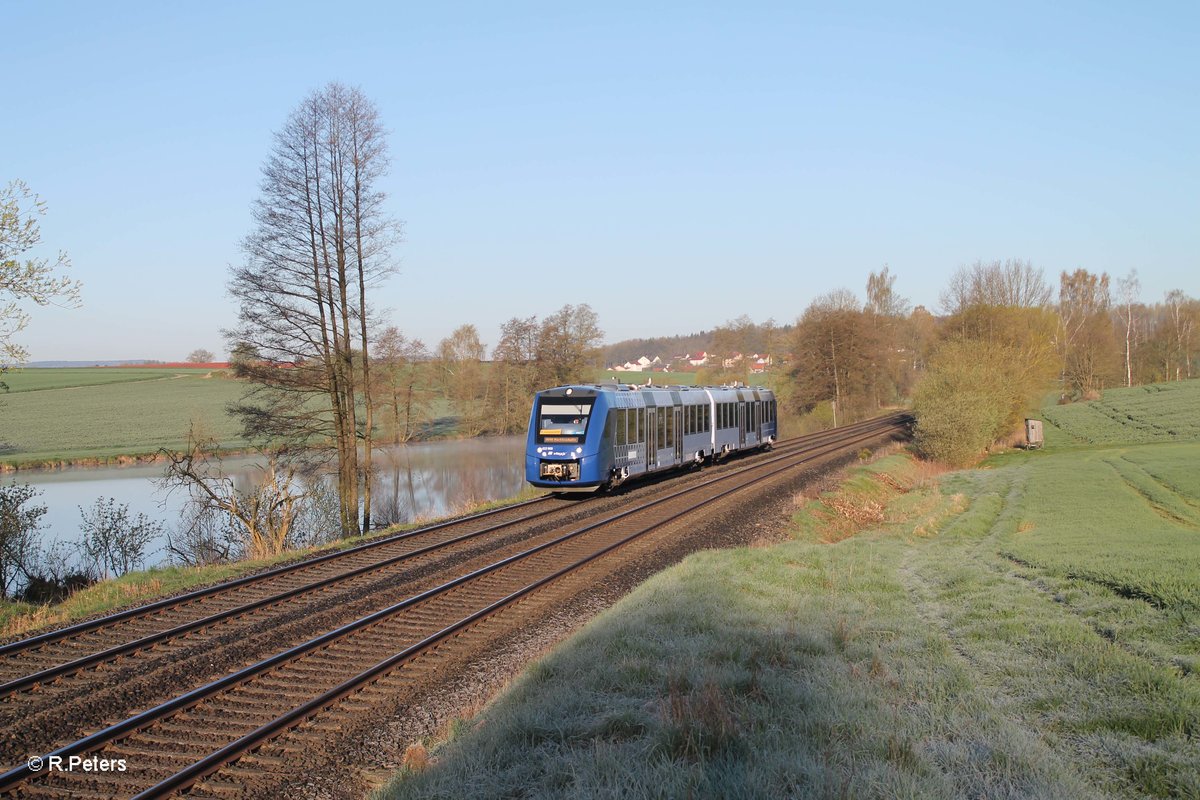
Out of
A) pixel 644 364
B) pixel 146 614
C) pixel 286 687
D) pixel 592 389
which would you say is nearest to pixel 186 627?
pixel 146 614

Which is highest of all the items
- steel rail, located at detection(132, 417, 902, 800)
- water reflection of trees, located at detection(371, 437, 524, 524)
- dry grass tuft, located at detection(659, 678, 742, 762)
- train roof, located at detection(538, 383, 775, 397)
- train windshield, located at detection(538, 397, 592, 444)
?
train roof, located at detection(538, 383, 775, 397)

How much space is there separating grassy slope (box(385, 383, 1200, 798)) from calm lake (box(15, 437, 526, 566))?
588 inches

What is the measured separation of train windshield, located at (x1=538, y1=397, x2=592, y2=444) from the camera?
21828 mm

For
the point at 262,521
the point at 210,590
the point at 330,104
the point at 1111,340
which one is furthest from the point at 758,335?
the point at 210,590

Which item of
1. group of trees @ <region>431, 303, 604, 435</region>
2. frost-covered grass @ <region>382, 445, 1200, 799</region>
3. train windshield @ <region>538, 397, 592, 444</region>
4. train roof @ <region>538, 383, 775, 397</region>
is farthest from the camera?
group of trees @ <region>431, 303, 604, 435</region>

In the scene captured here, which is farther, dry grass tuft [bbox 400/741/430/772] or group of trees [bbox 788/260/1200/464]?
group of trees [bbox 788/260/1200/464]

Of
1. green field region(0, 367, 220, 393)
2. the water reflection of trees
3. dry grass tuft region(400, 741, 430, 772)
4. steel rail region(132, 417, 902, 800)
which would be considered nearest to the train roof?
the water reflection of trees

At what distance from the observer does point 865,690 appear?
20.7ft

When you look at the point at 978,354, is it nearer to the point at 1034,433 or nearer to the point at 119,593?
the point at 1034,433

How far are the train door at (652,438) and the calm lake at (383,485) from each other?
18.1 ft

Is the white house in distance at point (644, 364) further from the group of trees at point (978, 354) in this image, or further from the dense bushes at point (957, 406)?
the dense bushes at point (957, 406)

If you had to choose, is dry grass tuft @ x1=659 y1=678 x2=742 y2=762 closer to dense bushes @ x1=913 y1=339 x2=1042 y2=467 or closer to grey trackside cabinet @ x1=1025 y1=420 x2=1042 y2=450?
dense bushes @ x1=913 y1=339 x2=1042 y2=467

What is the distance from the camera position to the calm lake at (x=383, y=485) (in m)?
29.4

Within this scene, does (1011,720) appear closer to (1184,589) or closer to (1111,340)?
(1184,589)
